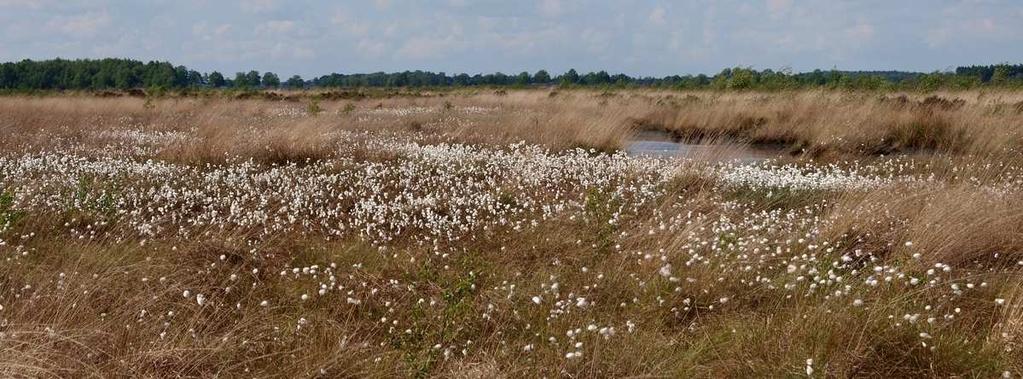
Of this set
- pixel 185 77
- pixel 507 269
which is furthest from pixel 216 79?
pixel 507 269

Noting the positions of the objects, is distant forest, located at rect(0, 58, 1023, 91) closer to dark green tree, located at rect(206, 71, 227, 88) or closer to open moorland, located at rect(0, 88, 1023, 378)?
dark green tree, located at rect(206, 71, 227, 88)

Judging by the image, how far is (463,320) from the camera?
12.9ft

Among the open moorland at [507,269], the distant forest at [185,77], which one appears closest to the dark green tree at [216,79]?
the distant forest at [185,77]

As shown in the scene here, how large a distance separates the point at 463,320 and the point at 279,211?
3.60m

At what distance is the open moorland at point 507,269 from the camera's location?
349 cm

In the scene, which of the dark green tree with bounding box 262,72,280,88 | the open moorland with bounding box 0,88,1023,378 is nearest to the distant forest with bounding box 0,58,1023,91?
the dark green tree with bounding box 262,72,280,88

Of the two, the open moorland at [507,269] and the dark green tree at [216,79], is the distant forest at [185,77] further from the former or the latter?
the open moorland at [507,269]

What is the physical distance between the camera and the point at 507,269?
522cm

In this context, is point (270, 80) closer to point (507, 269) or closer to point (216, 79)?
point (216, 79)

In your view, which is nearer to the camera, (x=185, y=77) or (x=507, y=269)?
(x=507, y=269)

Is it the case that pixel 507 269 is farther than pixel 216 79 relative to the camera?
No

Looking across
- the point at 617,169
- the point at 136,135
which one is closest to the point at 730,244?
the point at 617,169

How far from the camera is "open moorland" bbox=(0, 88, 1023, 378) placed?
3490 mm

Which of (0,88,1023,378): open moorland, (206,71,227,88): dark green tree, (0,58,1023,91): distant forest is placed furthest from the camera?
(206,71,227,88): dark green tree
